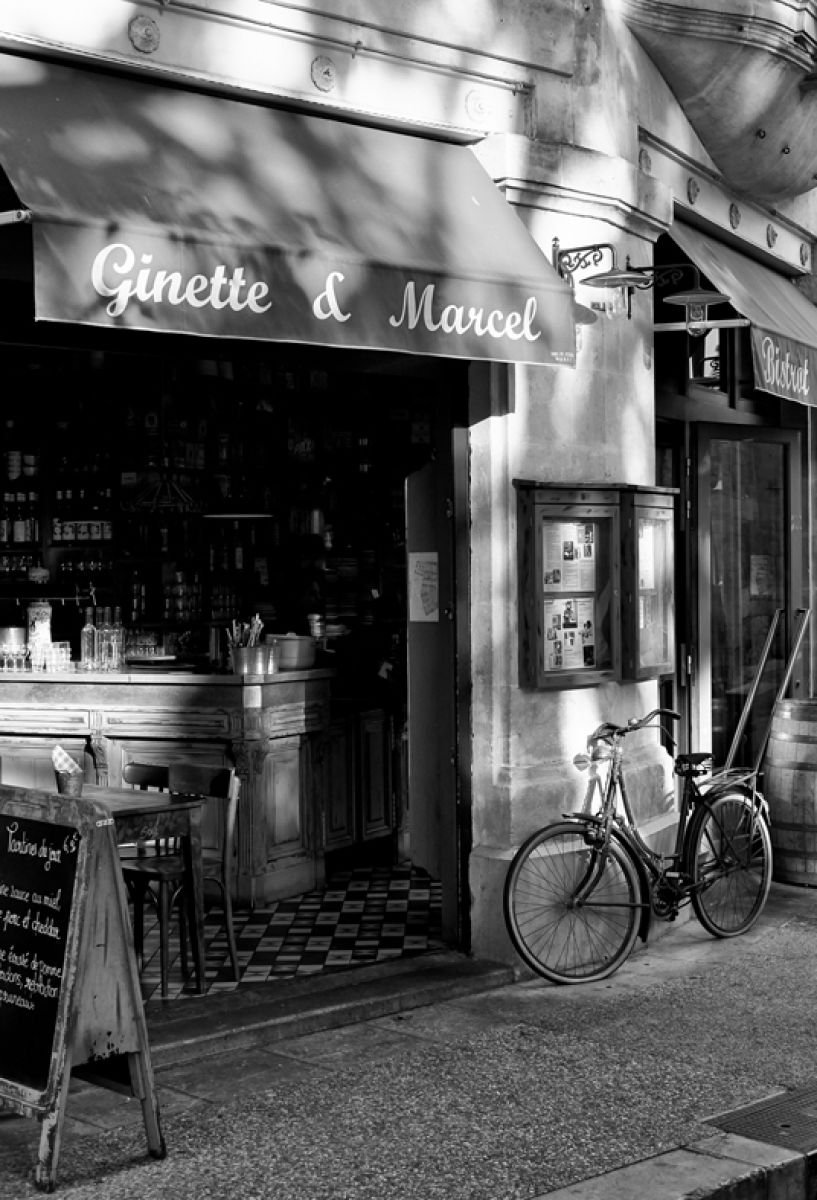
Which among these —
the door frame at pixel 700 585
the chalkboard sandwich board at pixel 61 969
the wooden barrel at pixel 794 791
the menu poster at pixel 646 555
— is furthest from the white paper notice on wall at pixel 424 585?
the chalkboard sandwich board at pixel 61 969

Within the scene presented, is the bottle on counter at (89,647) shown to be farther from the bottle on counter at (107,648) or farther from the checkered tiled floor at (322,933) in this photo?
the checkered tiled floor at (322,933)

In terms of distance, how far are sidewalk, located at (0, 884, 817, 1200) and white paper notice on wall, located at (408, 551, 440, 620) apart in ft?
5.61

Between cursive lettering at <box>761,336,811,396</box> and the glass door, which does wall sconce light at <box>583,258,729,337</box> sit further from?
the glass door

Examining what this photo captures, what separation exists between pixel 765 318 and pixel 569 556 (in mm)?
2286

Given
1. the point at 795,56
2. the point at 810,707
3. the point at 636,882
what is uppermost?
the point at 795,56

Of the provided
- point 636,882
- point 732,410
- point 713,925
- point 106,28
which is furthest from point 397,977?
point 732,410

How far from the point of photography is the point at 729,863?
835 centimetres

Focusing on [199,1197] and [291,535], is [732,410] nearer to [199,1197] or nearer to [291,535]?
[291,535]

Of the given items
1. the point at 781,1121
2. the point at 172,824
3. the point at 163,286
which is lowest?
the point at 781,1121

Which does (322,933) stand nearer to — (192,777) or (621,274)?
(192,777)

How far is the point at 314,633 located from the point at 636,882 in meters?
3.84

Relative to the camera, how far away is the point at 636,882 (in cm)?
760

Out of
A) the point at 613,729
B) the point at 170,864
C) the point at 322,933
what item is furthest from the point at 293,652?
the point at 170,864

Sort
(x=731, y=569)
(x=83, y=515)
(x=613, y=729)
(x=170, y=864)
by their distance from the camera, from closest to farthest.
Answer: (x=170, y=864) → (x=613, y=729) → (x=731, y=569) → (x=83, y=515)
